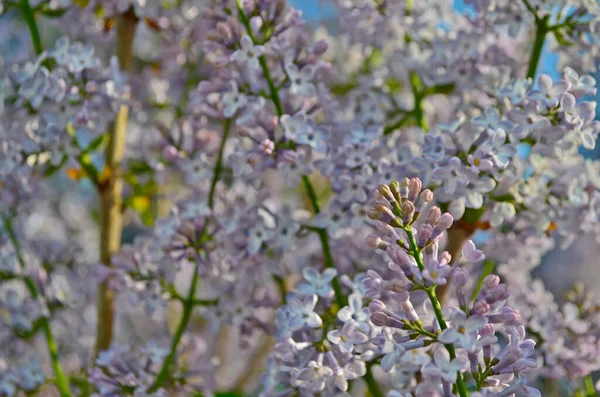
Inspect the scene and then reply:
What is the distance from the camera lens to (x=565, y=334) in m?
0.93

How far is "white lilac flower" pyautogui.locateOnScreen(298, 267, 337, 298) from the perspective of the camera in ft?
2.44

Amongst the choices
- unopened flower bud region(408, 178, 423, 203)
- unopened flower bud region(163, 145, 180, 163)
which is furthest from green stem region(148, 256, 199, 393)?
unopened flower bud region(408, 178, 423, 203)

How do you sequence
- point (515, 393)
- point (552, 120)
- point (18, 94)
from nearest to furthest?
point (515, 393), point (552, 120), point (18, 94)

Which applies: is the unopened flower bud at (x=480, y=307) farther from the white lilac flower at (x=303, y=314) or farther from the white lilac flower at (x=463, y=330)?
the white lilac flower at (x=303, y=314)

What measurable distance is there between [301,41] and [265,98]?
0.08 m

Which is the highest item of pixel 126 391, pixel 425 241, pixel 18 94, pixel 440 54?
pixel 440 54

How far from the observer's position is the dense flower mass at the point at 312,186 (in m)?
0.70

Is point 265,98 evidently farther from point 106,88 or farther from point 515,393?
point 515,393

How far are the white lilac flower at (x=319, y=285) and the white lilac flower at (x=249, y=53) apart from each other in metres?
0.21

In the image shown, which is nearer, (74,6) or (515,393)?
(515,393)

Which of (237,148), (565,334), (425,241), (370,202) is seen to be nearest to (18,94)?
(237,148)

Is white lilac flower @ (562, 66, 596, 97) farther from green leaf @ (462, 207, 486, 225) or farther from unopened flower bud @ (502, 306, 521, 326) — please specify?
unopened flower bud @ (502, 306, 521, 326)

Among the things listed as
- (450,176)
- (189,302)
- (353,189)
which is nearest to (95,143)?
(189,302)

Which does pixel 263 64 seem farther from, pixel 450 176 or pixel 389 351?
pixel 389 351
